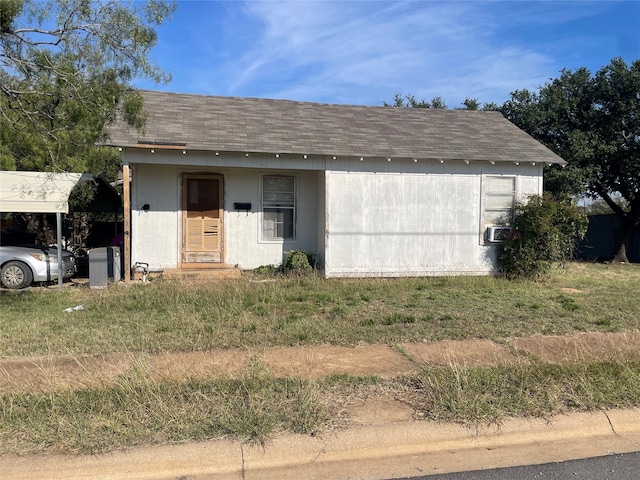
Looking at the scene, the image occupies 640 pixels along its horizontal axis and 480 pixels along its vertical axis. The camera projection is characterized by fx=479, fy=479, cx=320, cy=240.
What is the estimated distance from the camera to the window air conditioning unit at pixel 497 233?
12.5 m

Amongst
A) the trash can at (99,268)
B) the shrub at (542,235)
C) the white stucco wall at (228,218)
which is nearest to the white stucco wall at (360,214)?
the white stucco wall at (228,218)

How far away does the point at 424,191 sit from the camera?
484 inches

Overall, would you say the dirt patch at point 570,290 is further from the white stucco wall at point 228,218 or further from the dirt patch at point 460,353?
the white stucco wall at point 228,218

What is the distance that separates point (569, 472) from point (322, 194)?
9.47 meters

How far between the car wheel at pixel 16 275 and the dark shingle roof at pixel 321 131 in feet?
12.1

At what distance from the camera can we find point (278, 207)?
12852 mm

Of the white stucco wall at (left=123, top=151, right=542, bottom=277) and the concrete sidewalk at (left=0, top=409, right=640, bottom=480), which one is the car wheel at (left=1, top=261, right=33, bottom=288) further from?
the concrete sidewalk at (left=0, top=409, right=640, bottom=480)

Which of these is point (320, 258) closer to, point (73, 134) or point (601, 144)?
point (73, 134)

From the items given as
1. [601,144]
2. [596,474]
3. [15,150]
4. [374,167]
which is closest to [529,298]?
[374,167]

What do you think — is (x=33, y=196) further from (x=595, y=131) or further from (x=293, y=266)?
(x=595, y=131)

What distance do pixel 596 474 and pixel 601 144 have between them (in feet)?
54.8

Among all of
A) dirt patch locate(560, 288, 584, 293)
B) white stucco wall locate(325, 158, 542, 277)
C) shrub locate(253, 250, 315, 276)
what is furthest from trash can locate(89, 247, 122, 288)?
dirt patch locate(560, 288, 584, 293)

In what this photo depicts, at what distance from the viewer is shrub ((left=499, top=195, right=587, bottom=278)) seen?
38.3 ft

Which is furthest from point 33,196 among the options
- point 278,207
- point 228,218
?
point 278,207
